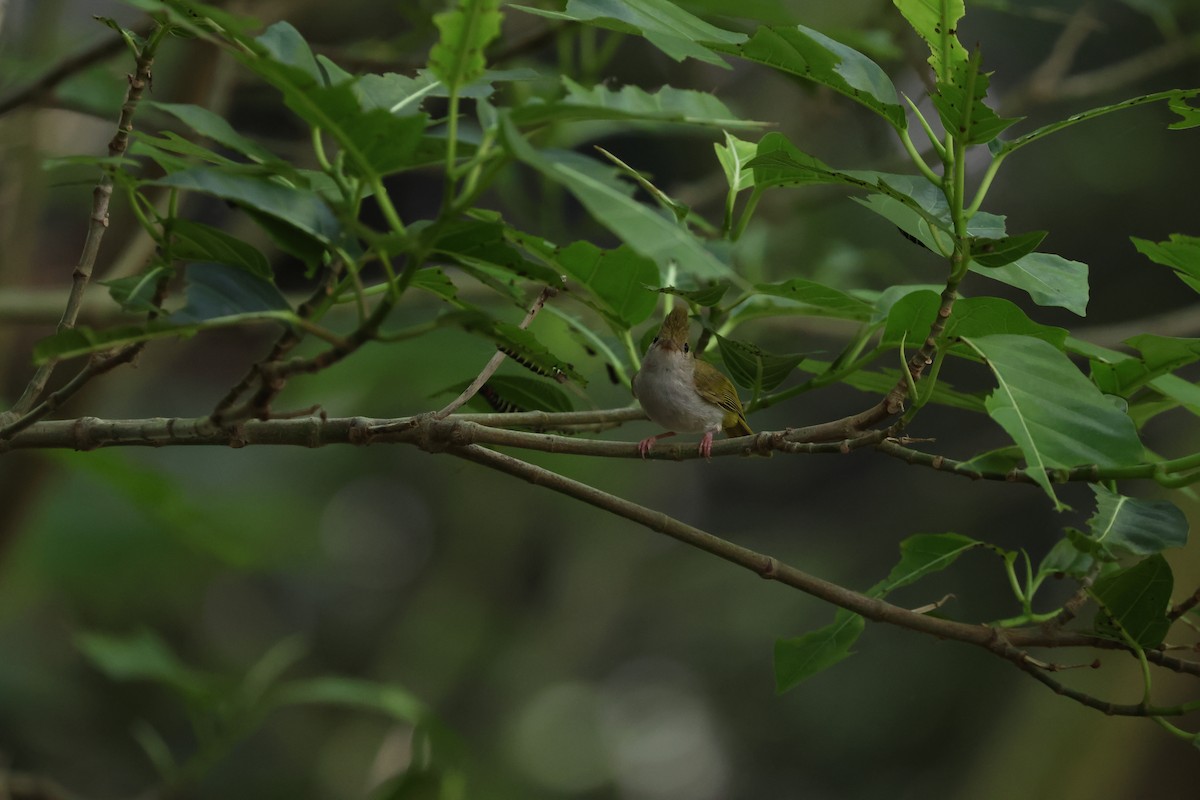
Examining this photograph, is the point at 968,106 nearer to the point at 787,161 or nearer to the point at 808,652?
the point at 787,161

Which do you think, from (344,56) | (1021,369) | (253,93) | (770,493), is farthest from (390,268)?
(770,493)

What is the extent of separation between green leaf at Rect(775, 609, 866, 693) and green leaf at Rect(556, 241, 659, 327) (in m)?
0.39

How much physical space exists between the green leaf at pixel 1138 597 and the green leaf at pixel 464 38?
0.78 meters

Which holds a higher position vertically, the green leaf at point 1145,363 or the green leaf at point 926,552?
the green leaf at point 1145,363

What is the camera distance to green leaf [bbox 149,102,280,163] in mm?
836

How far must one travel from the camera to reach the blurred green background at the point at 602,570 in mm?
4031

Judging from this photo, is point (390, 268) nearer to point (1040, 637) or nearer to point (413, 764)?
point (1040, 637)

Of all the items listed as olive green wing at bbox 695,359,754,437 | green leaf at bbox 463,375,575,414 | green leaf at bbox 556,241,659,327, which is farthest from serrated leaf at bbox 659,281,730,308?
olive green wing at bbox 695,359,754,437

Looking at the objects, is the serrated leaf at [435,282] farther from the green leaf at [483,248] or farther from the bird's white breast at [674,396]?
the bird's white breast at [674,396]

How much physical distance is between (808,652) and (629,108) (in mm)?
682

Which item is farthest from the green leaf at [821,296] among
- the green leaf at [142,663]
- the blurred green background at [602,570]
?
the blurred green background at [602,570]

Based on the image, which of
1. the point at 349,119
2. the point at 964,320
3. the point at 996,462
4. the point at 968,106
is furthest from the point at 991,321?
the point at 349,119

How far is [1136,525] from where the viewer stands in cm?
114

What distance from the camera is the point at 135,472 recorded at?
214 cm
